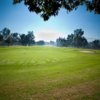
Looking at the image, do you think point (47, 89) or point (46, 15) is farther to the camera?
point (47, 89)

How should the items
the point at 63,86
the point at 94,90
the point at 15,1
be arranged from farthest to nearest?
the point at 63,86
the point at 94,90
the point at 15,1

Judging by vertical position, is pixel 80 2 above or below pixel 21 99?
above

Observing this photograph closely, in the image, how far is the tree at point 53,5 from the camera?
434 inches

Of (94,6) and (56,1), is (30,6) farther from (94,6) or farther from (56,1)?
(94,6)

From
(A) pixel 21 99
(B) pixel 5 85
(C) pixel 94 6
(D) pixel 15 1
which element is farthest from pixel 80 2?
(B) pixel 5 85

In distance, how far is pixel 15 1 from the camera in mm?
10922

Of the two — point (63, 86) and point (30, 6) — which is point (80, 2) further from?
point (63, 86)

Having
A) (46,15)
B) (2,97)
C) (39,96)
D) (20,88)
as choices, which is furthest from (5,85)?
(46,15)

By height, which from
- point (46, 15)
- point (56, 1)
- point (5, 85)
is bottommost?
point (5, 85)

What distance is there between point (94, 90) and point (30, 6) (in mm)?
8185

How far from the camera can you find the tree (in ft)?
36.2

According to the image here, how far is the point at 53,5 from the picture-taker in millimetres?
11273

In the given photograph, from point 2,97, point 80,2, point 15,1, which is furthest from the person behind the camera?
point 80,2

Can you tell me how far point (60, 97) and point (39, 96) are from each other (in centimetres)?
147
